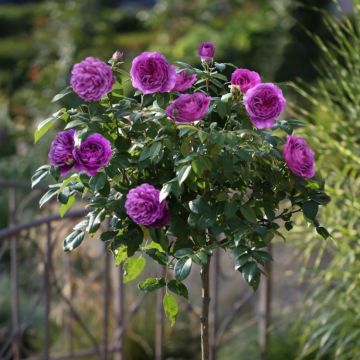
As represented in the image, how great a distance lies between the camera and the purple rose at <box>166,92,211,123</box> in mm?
1465

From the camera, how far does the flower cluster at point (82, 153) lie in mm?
1477

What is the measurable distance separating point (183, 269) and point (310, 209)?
11.0 inches

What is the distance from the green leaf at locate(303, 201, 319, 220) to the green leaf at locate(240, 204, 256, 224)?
121 mm

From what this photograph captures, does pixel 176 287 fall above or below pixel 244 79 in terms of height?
below

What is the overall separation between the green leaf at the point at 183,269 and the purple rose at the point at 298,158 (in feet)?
0.85

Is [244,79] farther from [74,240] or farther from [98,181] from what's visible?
[74,240]

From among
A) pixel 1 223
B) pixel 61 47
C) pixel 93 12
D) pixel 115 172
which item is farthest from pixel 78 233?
pixel 93 12

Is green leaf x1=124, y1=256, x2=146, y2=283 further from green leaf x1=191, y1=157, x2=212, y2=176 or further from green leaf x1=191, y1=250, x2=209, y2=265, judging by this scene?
green leaf x1=191, y1=157, x2=212, y2=176

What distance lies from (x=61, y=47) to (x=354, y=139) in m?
6.05

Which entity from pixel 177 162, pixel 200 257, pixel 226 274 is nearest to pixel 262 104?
pixel 177 162

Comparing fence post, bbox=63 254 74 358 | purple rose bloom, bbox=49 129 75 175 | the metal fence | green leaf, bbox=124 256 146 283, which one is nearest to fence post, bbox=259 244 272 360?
the metal fence

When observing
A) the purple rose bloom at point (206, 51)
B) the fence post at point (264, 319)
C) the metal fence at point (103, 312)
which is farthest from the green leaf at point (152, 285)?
the fence post at point (264, 319)

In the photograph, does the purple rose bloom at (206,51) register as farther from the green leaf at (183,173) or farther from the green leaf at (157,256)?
the green leaf at (157,256)

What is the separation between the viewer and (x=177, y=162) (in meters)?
1.48
